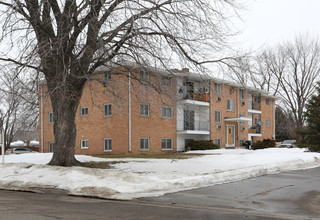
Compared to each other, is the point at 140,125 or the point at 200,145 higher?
the point at 140,125

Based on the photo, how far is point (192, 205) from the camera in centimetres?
815

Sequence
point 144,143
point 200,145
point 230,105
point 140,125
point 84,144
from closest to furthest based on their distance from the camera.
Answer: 1. point 140,125
2. point 144,143
3. point 84,144
4. point 200,145
5. point 230,105

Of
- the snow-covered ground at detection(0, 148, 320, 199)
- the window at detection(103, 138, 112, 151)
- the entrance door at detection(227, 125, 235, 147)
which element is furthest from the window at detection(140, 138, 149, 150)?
the snow-covered ground at detection(0, 148, 320, 199)

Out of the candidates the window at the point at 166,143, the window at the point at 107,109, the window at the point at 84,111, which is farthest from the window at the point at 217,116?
the window at the point at 84,111

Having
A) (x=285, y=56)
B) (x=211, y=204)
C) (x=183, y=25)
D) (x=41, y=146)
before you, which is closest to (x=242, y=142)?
(x=285, y=56)

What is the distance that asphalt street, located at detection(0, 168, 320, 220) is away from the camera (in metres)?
7.04

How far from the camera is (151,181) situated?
1050cm

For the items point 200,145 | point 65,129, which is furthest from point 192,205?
point 200,145

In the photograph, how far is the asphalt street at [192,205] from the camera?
23.1 ft

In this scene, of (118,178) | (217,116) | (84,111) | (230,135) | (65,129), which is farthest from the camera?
(230,135)

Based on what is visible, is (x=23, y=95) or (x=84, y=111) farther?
(x=84, y=111)

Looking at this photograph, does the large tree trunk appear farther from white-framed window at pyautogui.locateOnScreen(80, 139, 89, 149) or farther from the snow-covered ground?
white-framed window at pyautogui.locateOnScreen(80, 139, 89, 149)

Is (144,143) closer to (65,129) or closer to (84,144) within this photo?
(84,144)

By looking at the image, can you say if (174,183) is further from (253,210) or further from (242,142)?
(242,142)
